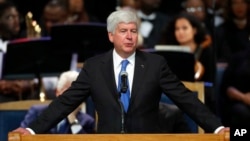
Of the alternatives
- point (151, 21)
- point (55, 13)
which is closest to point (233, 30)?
point (151, 21)

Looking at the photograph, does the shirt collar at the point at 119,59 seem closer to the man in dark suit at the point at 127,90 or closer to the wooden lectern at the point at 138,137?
the man in dark suit at the point at 127,90

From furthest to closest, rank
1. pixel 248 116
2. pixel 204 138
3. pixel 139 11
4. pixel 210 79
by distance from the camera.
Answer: pixel 139 11 < pixel 210 79 < pixel 248 116 < pixel 204 138

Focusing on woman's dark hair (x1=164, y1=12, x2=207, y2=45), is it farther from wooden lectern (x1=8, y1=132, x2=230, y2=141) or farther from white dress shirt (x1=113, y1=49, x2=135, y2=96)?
wooden lectern (x1=8, y1=132, x2=230, y2=141)

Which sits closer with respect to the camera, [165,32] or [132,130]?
[132,130]

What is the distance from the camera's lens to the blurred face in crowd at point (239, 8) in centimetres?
759

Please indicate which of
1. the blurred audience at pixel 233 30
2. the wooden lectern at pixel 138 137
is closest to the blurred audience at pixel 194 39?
the blurred audience at pixel 233 30

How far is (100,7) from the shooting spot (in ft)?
27.5

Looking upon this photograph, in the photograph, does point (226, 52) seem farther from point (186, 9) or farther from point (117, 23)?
point (117, 23)

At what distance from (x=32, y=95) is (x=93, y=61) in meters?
2.64

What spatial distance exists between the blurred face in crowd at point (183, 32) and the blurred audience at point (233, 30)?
416 mm

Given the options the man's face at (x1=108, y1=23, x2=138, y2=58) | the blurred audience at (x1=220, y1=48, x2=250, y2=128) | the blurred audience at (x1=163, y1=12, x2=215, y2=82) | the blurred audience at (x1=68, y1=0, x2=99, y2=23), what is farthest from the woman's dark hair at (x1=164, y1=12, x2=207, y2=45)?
the man's face at (x1=108, y1=23, x2=138, y2=58)

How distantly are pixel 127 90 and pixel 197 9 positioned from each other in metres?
3.77

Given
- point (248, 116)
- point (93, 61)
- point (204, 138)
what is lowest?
point (248, 116)

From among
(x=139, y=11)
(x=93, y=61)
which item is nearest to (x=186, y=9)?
(x=139, y=11)
